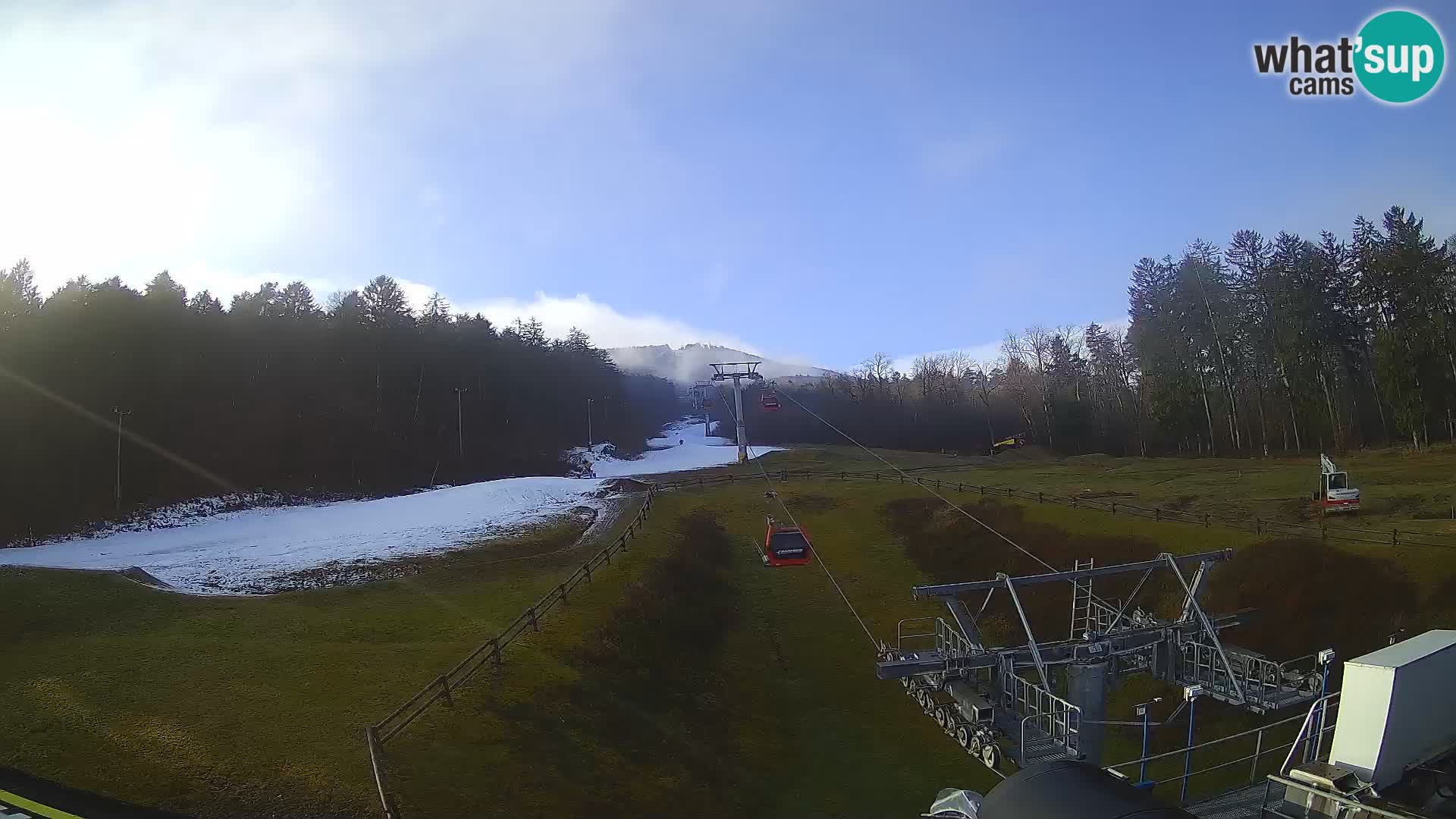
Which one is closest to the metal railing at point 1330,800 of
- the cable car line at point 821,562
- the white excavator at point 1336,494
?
the cable car line at point 821,562

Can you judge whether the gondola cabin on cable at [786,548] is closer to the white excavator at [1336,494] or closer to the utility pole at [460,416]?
the white excavator at [1336,494]

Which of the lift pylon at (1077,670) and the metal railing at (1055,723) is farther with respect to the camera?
the lift pylon at (1077,670)

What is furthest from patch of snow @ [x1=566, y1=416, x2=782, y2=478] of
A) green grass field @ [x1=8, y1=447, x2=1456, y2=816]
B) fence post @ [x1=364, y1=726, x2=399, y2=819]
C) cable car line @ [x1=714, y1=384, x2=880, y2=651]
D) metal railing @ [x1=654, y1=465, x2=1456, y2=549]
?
fence post @ [x1=364, y1=726, x2=399, y2=819]

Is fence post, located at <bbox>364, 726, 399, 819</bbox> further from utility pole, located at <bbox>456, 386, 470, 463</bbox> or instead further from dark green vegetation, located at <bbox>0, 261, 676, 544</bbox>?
utility pole, located at <bbox>456, 386, 470, 463</bbox>

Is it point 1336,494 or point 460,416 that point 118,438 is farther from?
point 1336,494

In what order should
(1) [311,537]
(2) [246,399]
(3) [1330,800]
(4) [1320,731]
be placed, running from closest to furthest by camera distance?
1. (3) [1330,800]
2. (4) [1320,731]
3. (1) [311,537]
4. (2) [246,399]

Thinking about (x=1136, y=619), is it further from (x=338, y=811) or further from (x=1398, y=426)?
(x=1398, y=426)

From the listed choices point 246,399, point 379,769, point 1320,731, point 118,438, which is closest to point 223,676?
point 379,769
